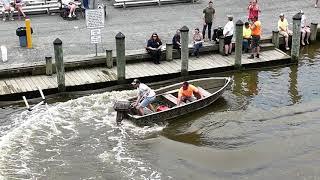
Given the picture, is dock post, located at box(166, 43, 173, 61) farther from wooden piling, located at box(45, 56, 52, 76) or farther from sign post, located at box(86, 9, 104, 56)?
wooden piling, located at box(45, 56, 52, 76)

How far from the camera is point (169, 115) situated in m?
17.1

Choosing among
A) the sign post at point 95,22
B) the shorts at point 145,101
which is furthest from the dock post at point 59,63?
the shorts at point 145,101

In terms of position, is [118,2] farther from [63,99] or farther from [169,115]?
[169,115]

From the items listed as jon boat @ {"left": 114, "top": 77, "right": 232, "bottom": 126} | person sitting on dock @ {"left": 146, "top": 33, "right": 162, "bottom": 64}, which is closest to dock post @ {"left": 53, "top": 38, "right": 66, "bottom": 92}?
jon boat @ {"left": 114, "top": 77, "right": 232, "bottom": 126}

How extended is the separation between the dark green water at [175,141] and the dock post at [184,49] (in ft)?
6.09

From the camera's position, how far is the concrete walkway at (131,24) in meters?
21.7

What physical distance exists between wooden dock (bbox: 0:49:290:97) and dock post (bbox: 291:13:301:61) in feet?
0.98

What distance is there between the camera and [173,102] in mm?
17844

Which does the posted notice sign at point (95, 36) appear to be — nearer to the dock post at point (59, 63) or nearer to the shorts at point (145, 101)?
the dock post at point (59, 63)

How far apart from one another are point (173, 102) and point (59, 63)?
3.99 meters

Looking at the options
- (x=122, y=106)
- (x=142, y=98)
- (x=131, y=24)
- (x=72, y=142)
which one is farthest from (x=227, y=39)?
(x=72, y=142)

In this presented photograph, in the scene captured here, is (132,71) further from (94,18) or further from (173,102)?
(173,102)

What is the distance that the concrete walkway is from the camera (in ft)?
71.1

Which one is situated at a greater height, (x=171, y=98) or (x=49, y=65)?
(x=49, y=65)
